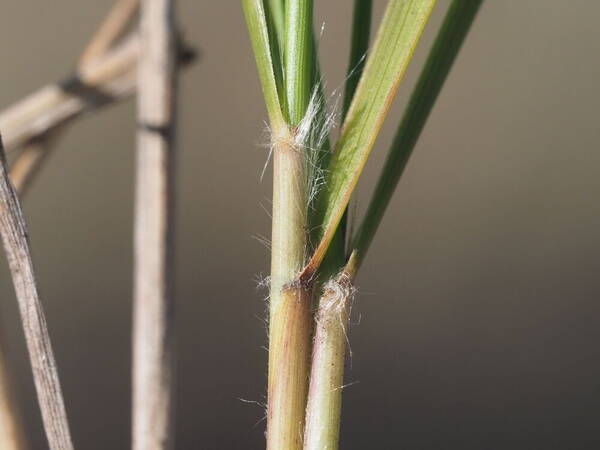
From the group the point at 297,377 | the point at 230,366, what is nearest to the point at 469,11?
the point at 297,377

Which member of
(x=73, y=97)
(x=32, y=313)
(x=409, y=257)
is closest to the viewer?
(x=32, y=313)

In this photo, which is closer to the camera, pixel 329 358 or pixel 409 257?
pixel 329 358

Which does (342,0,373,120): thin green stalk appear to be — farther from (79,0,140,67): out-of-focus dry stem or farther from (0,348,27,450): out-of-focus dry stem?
(79,0,140,67): out-of-focus dry stem

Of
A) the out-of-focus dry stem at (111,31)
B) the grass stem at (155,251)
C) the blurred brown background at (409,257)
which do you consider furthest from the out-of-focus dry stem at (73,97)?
the blurred brown background at (409,257)

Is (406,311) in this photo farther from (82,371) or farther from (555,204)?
(82,371)

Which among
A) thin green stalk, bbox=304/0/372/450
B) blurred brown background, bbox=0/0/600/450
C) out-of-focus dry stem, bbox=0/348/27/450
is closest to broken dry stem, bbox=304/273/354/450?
thin green stalk, bbox=304/0/372/450

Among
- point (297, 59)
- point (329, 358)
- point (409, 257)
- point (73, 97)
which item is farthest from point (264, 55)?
point (409, 257)

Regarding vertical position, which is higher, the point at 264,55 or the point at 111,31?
the point at 111,31

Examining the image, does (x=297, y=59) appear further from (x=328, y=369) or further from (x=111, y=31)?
(x=111, y=31)
